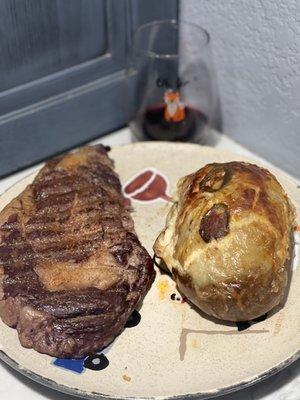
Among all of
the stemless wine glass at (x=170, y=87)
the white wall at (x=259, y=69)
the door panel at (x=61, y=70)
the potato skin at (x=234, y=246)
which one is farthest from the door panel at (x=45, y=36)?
the potato skin at (x=234, y=246)

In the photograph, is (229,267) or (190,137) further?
(190,137)

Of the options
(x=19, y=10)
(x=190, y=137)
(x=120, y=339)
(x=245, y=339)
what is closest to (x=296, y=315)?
(x=245, y=339)

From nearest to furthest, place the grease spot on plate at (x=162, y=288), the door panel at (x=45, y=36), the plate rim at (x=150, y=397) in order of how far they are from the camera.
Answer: the plate rim at (x=150, y=397) → the grease spot on plate at (x=162, y=288) → the door panel at (x=45, y=36)

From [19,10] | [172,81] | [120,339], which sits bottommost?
[120,339]

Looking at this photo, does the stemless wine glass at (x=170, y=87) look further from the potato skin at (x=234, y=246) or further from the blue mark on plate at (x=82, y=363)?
the blue mark on plate at (x=82, y=363)

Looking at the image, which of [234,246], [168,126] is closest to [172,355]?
[234,246]

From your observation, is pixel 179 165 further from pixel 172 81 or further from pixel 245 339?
pixel 245 339
